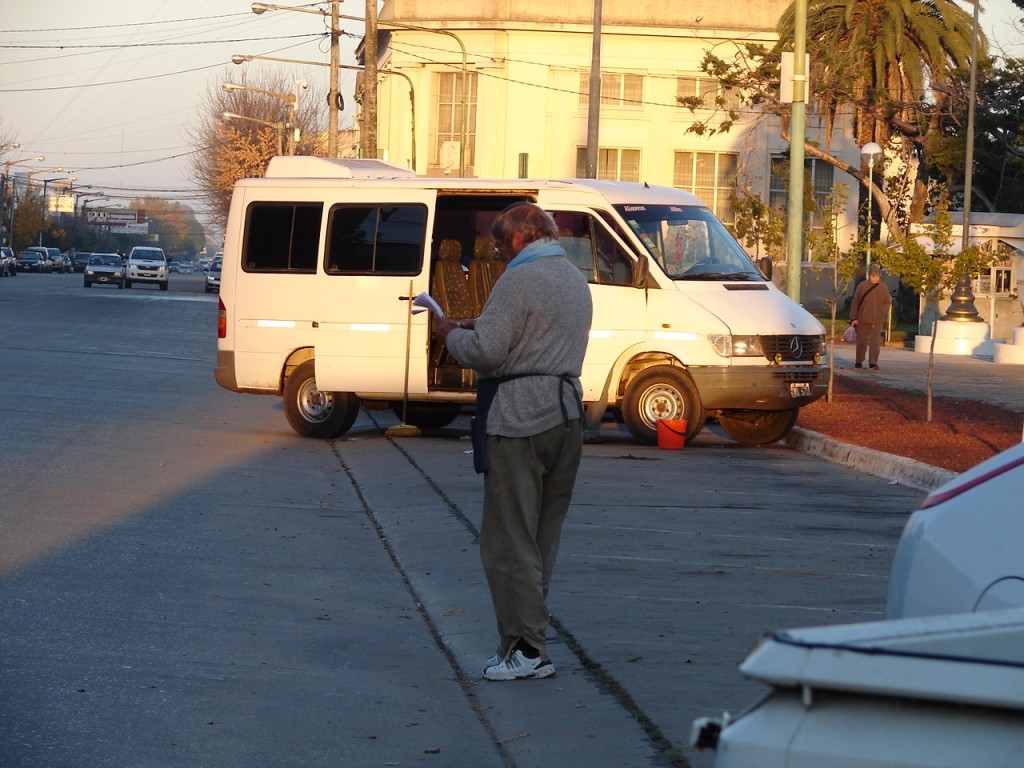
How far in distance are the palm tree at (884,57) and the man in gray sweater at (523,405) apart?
117 ft

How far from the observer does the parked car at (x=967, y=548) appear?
3.80 meters

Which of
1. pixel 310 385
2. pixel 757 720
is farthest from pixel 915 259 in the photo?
pixel 757 720

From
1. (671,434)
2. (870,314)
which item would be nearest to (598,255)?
(671,434)

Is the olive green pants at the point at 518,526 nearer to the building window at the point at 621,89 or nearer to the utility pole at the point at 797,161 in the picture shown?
the utility pole at the point at 797,161

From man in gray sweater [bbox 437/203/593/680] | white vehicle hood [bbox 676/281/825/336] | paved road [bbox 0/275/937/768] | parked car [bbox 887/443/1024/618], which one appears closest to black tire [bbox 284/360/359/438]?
paved road [bbox 0/275/937/768]

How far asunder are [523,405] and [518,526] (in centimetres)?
50

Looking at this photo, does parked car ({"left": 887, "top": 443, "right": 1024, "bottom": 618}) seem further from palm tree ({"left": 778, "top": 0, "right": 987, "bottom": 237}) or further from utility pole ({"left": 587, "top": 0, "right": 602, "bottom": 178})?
palm tree ({"left": 778, "top": 0, "right": 987, "bottom": 237})

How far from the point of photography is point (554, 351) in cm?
620

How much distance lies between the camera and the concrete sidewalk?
13164 millimetres

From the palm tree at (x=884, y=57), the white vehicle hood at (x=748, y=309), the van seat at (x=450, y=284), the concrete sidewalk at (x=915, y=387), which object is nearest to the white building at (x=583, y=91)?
the palm tree at (x=884, y=57)

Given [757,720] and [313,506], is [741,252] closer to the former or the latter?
[313,506]

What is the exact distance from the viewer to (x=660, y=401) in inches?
604

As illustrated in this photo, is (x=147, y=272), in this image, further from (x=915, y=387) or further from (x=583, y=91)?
(x=915, y=387)

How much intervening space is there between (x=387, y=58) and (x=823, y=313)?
→ 20.5m
